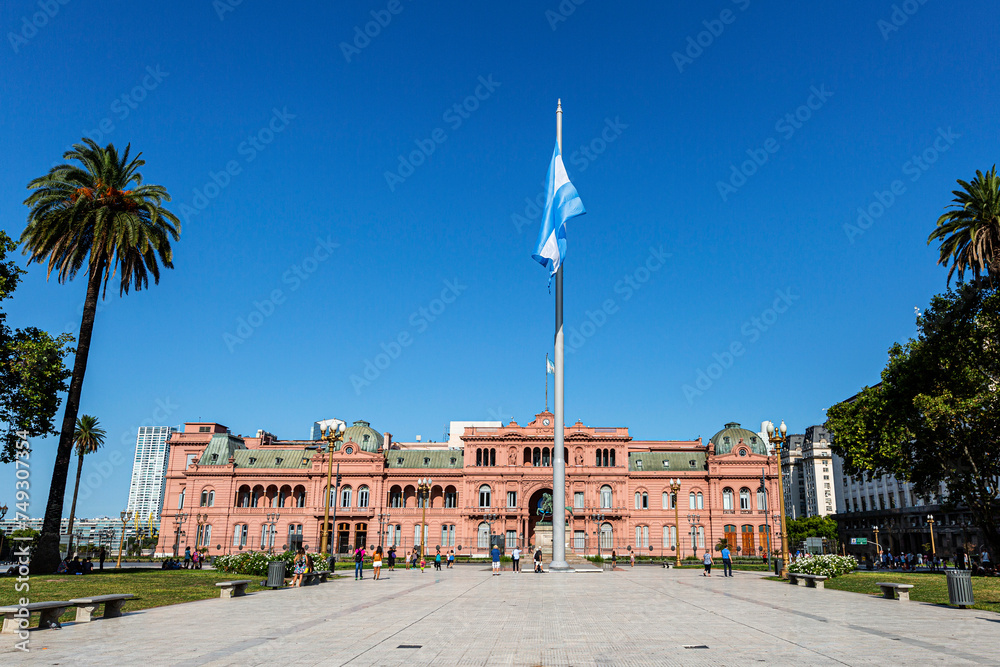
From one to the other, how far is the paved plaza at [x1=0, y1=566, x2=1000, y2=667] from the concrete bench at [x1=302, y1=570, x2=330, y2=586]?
676 centimetres

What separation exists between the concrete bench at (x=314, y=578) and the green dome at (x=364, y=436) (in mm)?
52255

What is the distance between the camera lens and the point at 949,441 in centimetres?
4097

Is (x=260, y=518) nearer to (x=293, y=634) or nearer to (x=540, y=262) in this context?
(x=540, y=262)

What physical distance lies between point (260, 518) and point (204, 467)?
30.8 feet

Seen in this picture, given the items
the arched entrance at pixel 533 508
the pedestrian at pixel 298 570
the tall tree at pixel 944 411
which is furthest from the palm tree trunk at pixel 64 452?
the arched entrance at pixel 533 508

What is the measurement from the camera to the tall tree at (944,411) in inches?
1490

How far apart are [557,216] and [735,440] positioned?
58137 millimetres

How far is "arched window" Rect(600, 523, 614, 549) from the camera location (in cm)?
7956

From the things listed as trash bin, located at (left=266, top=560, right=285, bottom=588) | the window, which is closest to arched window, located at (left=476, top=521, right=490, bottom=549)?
the window

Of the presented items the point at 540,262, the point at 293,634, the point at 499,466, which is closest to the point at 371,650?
the point at 293,634

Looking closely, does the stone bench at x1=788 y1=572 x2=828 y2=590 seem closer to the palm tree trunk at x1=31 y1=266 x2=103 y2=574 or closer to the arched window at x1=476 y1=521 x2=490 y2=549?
the palm tree trunk at x1=31 y1=266 x2=103 y2=574

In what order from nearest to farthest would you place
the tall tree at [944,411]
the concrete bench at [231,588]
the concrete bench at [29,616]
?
the concrete bench at [29,616]
the concrete bench at [231,588]
the tall tree at [944,411]

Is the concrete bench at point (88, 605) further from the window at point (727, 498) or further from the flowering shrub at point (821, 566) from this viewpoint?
the window at point (727, 498)

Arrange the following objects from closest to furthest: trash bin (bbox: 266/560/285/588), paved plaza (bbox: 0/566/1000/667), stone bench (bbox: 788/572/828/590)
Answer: paved plaza (bbox: 0/566/1000/667) < trash bin (bbox: 266/560/285/588) < stone bench (bbox: 788/572/828/590)
